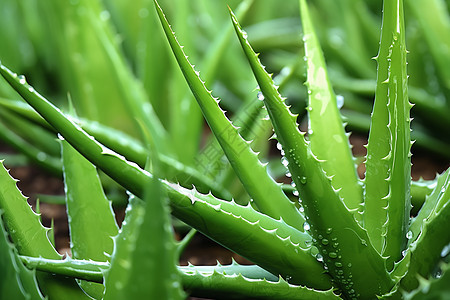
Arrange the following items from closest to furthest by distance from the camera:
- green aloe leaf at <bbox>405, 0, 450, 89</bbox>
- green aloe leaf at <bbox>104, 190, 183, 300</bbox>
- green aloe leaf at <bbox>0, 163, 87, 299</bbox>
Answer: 1. green aloe leaf at <bbox>104, 190, 183, 300</bbox>
2. green aloe leaf at <bbox>0, 163, 87, 299</bbox>
3. green aloe leaf at <bbox>405, 0, 450, 89</bbox>

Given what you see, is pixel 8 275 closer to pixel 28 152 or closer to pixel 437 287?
pixel 437 287

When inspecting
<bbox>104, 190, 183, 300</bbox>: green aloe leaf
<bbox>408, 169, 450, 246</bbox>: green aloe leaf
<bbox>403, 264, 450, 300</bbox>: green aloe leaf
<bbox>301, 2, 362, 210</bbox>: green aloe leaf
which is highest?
<bbox>104, 190, 183, 300</bbox>: green aloe leaf

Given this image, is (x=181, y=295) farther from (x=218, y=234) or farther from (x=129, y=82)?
(x=129, y=82)

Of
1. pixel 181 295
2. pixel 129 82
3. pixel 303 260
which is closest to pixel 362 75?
pixel 129 82

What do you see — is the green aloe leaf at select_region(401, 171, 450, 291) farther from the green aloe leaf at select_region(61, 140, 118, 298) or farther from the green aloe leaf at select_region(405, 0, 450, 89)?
the green aloe leaf at select_region(405, 0, 450, 89)

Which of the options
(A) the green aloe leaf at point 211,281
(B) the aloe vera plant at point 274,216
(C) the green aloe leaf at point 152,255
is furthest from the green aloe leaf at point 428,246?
(C) the green aloe leaf at point 152,255

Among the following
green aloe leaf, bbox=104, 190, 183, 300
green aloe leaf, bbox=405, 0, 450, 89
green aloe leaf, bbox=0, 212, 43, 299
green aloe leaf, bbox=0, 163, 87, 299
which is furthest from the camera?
green aloe leaf, bbox=405, 0, 450, 89

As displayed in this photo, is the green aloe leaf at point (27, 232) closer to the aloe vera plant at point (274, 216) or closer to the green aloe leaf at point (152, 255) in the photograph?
the aloe vera plant at point (274, 216)

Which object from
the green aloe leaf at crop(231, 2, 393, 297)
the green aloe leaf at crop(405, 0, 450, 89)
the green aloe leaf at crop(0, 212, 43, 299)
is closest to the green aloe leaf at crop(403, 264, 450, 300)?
the green aloe leaf at crop(231, 2, 393, 297)
